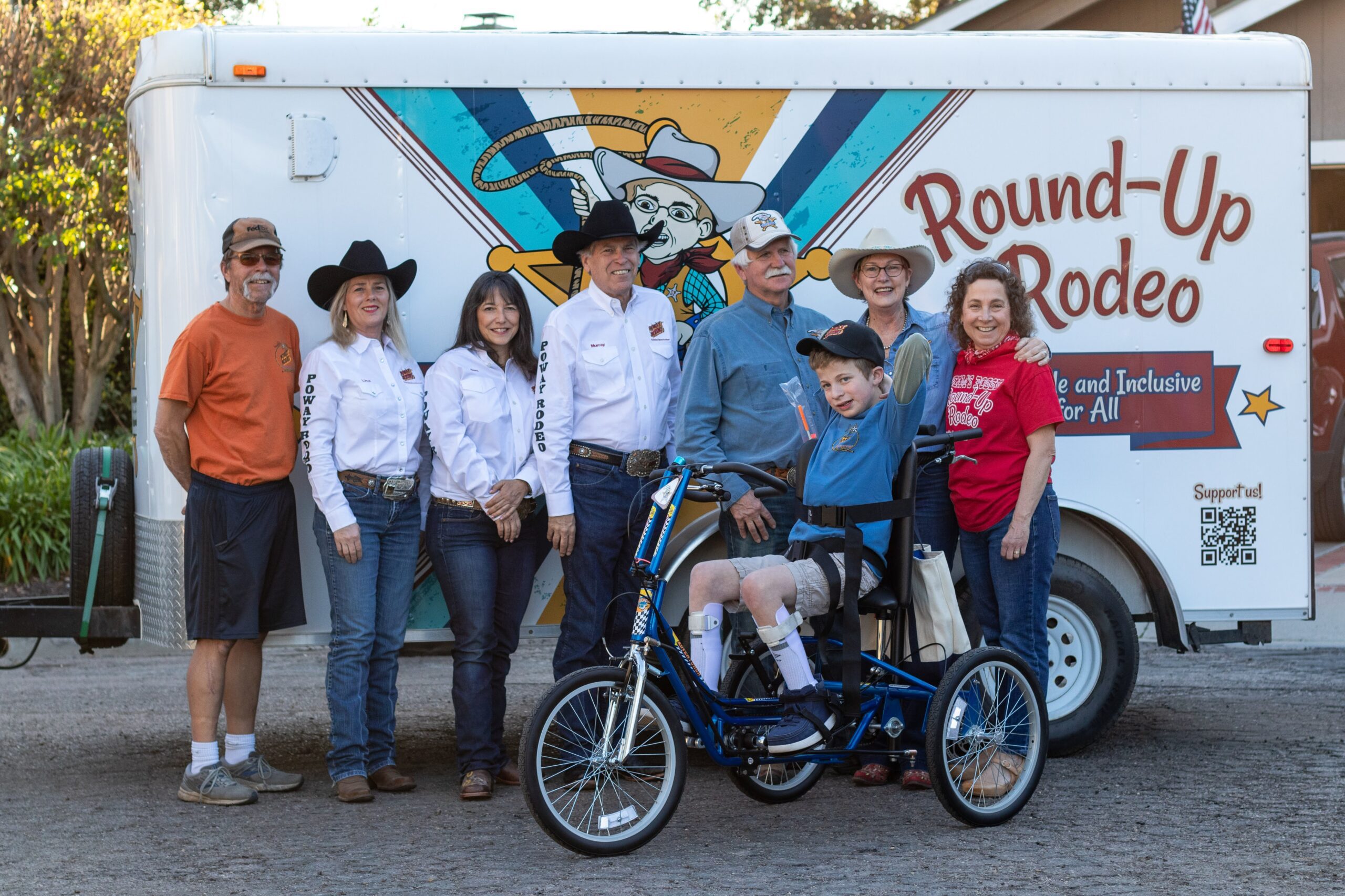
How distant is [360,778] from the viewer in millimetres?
5141

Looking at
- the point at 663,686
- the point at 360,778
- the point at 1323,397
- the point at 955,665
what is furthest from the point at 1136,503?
the point at 1323,397

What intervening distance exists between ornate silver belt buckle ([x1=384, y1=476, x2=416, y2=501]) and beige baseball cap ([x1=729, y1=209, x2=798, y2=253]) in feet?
4.87

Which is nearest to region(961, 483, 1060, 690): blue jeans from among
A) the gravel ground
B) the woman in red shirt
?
the woman in red shirt

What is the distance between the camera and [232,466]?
5.02 meters

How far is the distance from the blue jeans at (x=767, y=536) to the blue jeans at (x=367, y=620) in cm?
117

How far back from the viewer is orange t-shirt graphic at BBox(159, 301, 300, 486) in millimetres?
4988

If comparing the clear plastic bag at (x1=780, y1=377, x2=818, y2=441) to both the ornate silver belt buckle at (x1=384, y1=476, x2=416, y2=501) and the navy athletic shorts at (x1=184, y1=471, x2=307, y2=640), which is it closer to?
the ornate silver belt buckle at (x1=384, y1=476, x2=416, y2=501)

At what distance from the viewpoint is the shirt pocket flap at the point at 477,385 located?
5125 millimetres

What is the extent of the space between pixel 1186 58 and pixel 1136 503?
71.1 inches

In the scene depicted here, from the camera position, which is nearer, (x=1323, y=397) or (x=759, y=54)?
(x=759, y=54)

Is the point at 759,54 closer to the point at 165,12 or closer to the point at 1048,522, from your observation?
the point at 1048,522

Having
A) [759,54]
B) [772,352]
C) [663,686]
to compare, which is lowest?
[663,686]

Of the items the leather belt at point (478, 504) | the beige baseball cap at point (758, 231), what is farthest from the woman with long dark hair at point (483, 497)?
the beige baseball cap at point (758, 231)

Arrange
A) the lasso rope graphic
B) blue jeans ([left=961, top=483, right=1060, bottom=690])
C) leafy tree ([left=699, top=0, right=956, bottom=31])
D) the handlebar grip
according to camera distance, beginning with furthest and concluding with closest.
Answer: leafy tree ([left=699, top=0, right=956, bottom=31])
the lasso rope graphic
blue jeans ([left=961, top=483, right=1060, bottom=690])
the handlebar grip
